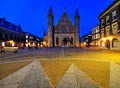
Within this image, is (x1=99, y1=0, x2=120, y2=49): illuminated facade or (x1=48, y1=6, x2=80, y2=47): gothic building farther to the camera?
(x1=48, y1=6, x2=80, y2=47): gothic building

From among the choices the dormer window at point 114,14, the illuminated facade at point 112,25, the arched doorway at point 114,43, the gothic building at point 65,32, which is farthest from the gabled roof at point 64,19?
the arched doorway at point 114,43

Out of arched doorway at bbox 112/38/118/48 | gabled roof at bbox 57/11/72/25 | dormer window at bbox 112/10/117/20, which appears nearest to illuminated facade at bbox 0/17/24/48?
gabled roof at bbox 57/11/72/25

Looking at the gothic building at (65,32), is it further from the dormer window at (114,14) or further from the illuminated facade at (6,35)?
the dormer window at (114,14)

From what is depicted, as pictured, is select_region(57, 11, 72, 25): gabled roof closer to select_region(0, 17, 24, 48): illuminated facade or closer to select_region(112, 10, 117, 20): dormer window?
select_region(0, 17, 24, 48): illuminated facade

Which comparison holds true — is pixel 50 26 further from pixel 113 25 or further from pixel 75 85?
pixel 75 85

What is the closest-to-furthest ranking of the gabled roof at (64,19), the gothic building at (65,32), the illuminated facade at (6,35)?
the illuminated facade at (6,35) → the gothic building at (65,32) → the gabled roof at (64,19)

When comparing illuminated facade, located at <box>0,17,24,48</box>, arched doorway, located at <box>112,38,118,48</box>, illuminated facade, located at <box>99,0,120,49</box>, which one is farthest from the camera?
illuminated facade, located at <box>0,17,24,48</box>

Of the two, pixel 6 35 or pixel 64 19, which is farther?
pixel 64 19

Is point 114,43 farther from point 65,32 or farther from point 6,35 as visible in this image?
point 65,32

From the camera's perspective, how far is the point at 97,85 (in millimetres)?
6504

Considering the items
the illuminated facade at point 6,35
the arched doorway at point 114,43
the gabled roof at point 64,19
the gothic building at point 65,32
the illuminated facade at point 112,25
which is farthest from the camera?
the gabled roof at point 64,19

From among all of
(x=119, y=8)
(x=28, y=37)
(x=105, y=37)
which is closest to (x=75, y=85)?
(x=119, y=8)

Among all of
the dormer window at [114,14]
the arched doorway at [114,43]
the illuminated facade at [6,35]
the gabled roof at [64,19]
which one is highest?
the gabled roof at [64,19]

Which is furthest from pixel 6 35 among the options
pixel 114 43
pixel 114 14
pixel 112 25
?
pixel 114 14
